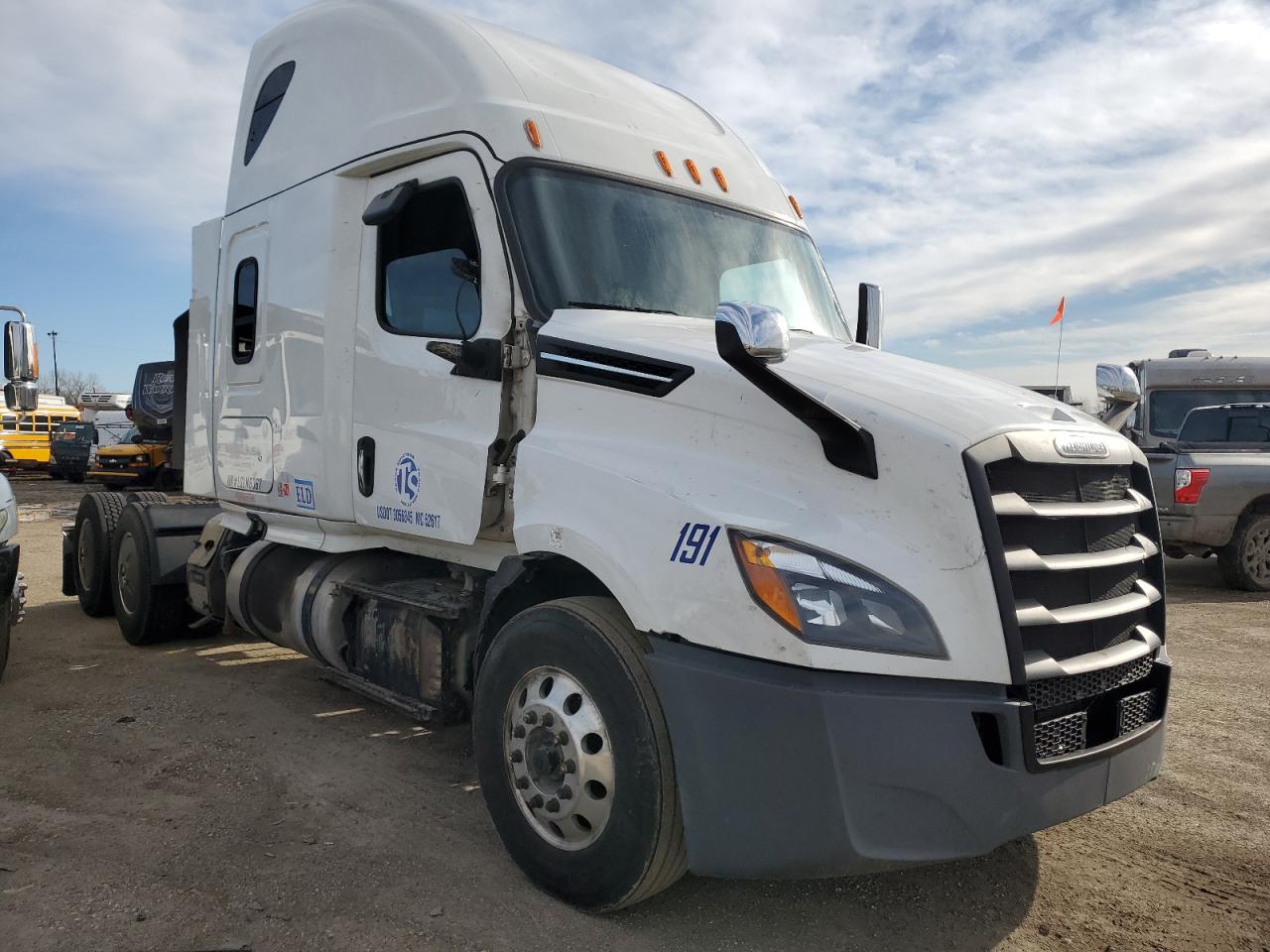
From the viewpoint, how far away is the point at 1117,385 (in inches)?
165

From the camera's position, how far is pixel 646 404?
3393 millimetres

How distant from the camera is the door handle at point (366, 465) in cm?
474

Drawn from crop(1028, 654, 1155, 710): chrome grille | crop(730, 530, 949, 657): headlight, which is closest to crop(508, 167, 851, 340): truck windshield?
crop(730, 530, 949, 657): headlight

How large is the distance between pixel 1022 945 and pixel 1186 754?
249cm

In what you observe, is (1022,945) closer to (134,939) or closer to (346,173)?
(134,939)

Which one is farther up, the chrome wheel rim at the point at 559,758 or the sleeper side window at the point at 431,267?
the sleeper side window at the point at 431,267

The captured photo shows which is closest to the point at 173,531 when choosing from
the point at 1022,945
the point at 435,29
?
the point at 435,29

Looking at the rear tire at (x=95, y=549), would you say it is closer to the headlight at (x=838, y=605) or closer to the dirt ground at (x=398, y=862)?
the dirt ground at (x=398, y=862)

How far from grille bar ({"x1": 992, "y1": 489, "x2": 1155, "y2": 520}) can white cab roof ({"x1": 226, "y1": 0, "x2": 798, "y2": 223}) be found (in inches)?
89.5

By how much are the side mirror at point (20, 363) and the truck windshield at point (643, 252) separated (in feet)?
16.7

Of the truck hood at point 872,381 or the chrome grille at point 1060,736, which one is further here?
the truck hood at point 872,381

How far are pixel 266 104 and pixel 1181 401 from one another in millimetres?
12764

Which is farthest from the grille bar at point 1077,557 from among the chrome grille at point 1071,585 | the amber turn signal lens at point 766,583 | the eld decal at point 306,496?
the eld decal at point 306,496

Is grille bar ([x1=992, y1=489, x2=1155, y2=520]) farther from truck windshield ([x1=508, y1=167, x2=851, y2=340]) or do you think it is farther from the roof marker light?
the roof marker light
